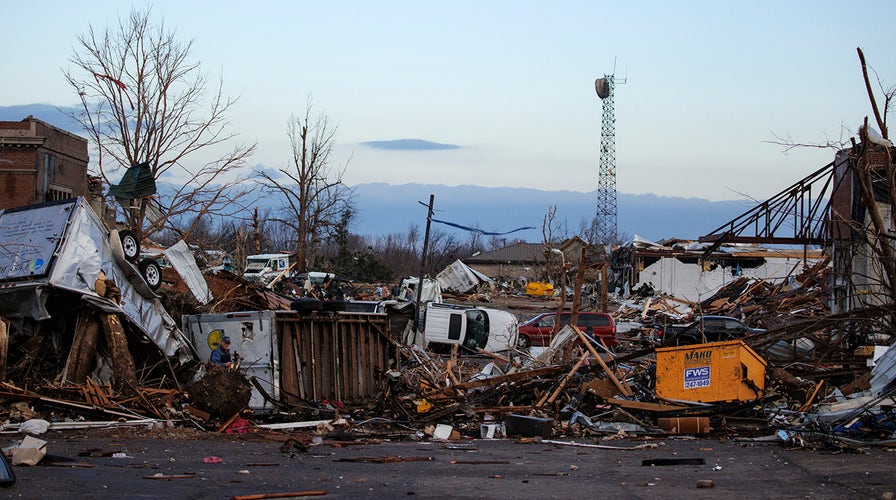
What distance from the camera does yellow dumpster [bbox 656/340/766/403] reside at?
43.4 ft

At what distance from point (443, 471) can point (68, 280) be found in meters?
7.22

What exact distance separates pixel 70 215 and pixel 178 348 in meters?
2.88

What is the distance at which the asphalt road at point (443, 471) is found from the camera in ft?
27.3

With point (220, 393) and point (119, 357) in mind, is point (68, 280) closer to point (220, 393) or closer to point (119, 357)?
point (119, 357)

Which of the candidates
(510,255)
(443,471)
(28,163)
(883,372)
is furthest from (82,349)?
(510,255)

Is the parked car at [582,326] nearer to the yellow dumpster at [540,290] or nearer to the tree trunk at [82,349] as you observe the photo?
the tree trunk at [82,349]

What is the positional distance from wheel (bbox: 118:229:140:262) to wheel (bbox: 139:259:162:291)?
23 cm

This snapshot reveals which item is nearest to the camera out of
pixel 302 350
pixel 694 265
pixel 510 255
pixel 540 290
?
pixel 302 350

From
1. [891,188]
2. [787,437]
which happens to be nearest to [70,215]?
[787,437]

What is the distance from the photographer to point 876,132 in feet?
72.2

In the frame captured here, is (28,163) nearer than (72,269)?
No

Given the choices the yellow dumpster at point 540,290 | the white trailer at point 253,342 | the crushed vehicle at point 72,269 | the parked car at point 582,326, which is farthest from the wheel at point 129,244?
the yellow dumpster at point 540,290

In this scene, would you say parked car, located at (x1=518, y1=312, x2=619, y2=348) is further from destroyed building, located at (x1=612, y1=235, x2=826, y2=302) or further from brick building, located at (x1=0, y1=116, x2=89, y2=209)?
destroyed building, located at (x1=612, y1=235, x2=826, y2=302)

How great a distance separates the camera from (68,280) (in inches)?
531
